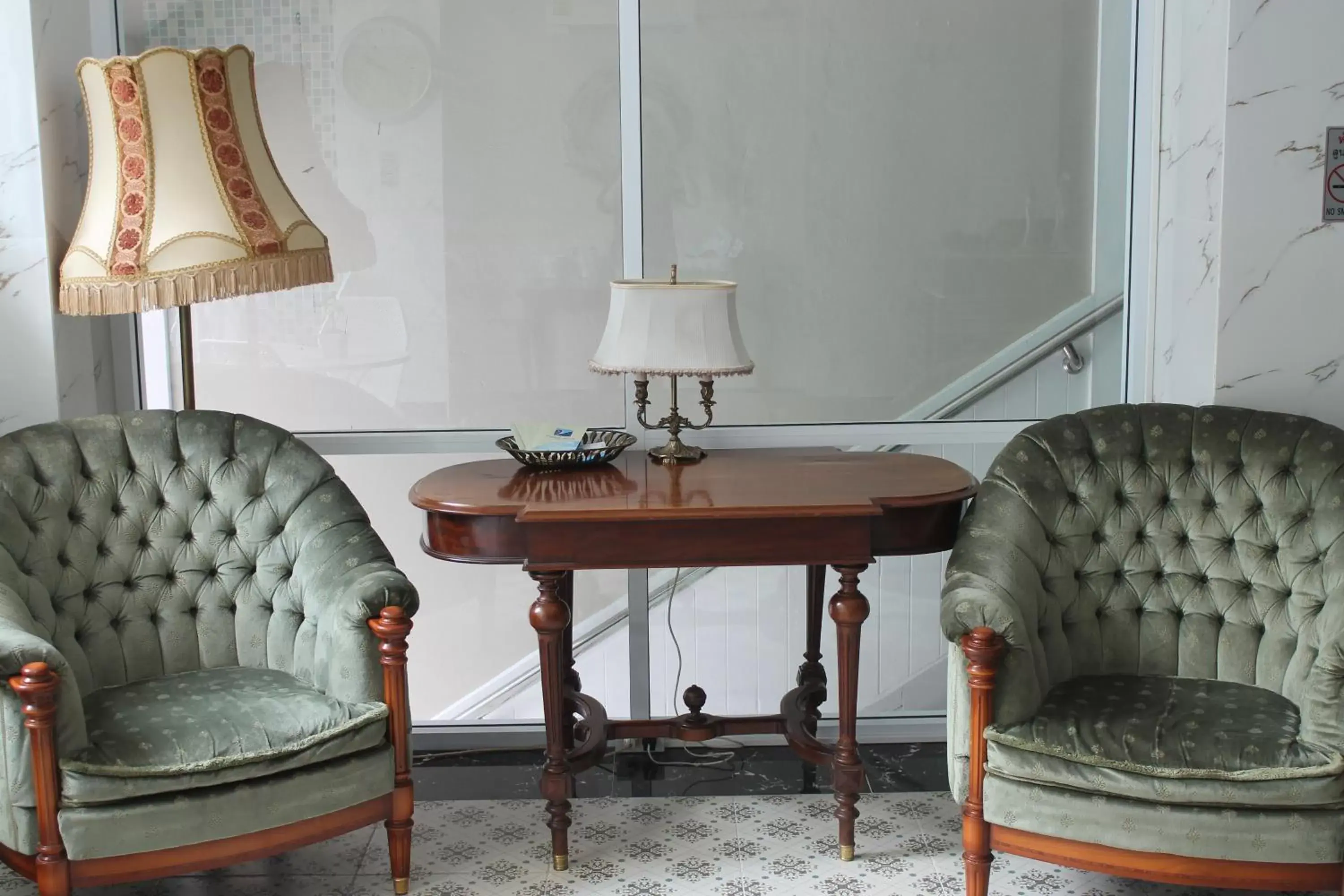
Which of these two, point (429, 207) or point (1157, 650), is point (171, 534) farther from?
point (1157, 650)

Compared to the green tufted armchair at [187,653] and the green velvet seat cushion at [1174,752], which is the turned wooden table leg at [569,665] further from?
the green velvet seat cushion at [1174,752]

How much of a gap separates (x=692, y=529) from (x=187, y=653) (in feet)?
3.99

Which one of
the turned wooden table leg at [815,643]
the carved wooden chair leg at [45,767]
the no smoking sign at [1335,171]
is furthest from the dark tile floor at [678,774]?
the no smoking sign at [1335,171]

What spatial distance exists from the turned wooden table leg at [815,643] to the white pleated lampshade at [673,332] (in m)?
0.68

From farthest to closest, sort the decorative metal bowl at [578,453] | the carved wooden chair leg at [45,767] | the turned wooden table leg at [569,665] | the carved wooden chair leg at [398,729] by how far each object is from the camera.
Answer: the turned wooden table leg at [569,665] → the decorative metal bowl at [578,453] → the carved wooden chair leg at [398,729] → the carved wooden chair leg at [45,767]

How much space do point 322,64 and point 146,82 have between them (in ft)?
1.95

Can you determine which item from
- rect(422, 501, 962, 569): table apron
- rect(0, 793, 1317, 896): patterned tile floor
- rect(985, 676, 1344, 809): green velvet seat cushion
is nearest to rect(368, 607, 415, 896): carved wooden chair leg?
rect(0, 793, 1317, 896): patterned tile floor

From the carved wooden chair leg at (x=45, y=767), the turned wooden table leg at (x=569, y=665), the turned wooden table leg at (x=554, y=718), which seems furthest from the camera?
the turned wooden table leg at (x=569, y=665)

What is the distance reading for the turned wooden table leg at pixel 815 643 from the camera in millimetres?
3352

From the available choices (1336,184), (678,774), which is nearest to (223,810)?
(678,774)

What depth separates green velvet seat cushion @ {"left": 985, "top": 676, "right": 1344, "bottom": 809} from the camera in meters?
2.40

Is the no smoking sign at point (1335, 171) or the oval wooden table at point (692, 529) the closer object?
the oval wooden table at point (692, 529)

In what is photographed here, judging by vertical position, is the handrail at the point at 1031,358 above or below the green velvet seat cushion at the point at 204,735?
above

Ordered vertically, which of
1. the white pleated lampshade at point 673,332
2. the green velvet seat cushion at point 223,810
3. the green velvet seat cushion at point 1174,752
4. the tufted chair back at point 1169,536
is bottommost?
the green velvet seat cushion at point 223,810
